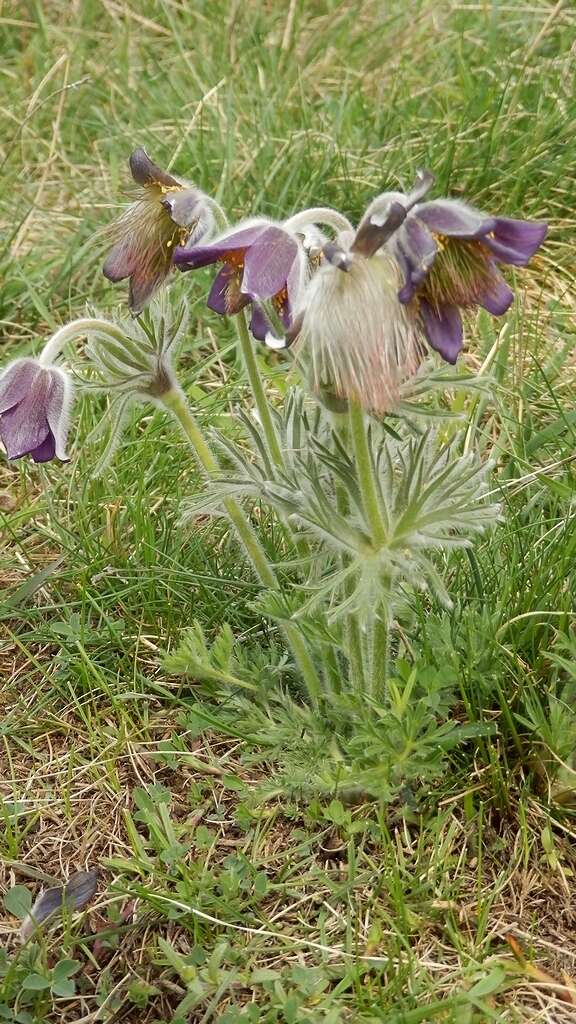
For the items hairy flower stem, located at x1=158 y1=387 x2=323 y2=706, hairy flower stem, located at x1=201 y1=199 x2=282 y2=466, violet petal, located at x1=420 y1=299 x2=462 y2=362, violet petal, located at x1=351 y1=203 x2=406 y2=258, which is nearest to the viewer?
violet petal, located at x1=351 y1=203 x2=406 y2=258

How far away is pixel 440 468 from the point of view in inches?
69.5

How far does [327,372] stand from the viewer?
151cm

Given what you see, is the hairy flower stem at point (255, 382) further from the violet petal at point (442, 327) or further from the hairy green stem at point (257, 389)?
the violet petal at point (442, 327)

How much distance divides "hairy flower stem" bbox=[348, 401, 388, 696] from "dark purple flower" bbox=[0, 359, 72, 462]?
41 centimetres

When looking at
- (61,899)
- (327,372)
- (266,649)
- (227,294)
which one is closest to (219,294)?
(227,294)

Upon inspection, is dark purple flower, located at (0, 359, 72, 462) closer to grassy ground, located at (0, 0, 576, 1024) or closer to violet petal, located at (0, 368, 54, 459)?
violet petal, located at (0, 368, 54, 459)

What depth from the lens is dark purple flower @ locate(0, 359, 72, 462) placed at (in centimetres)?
167

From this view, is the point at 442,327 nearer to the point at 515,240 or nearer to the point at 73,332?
the point at 515,240

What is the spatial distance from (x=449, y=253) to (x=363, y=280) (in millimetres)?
129

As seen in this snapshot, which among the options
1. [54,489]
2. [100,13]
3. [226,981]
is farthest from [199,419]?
[100,13]

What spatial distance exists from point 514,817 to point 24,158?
2.40m

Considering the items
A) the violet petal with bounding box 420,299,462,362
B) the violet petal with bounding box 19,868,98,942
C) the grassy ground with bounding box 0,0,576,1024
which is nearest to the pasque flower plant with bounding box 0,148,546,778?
the violet petal with bounding box 420,299,462,362

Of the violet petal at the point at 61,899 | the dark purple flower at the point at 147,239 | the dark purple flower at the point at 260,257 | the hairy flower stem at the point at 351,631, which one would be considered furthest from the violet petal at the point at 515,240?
the violet petal at the point at 61,899

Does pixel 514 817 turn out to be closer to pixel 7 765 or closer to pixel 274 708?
pixel 274 708
